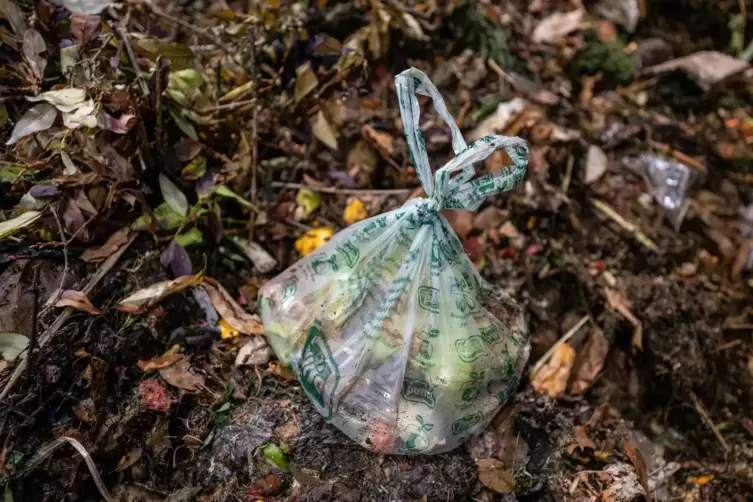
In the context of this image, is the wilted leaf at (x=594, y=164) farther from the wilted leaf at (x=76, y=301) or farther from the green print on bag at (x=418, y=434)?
the wilted leaf at (x=76, y=301)

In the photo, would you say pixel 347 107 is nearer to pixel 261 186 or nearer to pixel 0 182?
pixel 261 186

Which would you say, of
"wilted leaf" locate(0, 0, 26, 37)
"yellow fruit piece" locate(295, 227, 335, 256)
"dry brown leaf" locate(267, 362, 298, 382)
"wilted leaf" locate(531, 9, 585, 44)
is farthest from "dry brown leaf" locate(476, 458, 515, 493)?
"wilted leaf" locate(531, 9, 585, 44)

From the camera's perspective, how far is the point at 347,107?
6.52 ft

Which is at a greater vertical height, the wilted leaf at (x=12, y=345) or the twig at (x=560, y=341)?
the wilted leaf at (x=12, y=345)

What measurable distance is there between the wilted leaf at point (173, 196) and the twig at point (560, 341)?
1137 millimetres

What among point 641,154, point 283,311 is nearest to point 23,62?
point 283,311

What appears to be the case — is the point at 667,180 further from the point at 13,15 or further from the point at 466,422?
the point at 13,15

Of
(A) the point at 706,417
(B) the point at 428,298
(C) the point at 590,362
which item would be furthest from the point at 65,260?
(A) the point at 706,417

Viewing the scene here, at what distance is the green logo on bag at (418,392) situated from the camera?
1.28 meters

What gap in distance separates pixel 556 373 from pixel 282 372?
82cm

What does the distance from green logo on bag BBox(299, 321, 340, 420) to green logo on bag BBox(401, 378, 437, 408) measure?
0.16 metres

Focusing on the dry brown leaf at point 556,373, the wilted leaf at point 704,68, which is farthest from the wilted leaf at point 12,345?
the wilted leaf at point 704,68

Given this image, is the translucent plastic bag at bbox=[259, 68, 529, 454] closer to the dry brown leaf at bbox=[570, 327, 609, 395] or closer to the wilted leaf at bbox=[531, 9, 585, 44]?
the dry brown leaf at bbox=[570, 327, 609, 395]

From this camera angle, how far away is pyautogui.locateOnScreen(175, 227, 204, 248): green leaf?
154 cm
